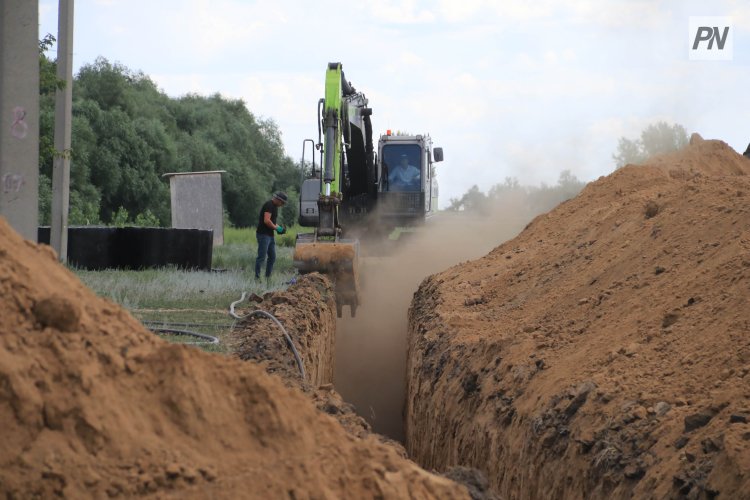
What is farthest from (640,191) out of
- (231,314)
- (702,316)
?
(702,316)

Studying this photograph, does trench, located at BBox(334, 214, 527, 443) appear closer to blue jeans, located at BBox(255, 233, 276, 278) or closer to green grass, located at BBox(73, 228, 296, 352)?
green grass, located at BBox(73, 228, 296, 352)

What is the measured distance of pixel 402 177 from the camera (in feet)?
80.9

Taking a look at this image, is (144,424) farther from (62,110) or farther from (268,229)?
(268,229)

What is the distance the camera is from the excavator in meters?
17.2

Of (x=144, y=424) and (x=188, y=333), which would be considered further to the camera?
(x=188, y=333)

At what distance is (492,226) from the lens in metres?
29.7

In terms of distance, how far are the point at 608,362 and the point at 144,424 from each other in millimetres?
4436

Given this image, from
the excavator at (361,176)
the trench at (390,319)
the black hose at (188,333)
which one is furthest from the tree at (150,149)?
the black hose at (188,333)

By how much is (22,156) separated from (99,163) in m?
32.3

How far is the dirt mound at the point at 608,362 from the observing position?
5977 millimetres

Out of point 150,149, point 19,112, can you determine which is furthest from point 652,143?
point 19,112

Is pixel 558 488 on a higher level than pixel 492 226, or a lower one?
lower

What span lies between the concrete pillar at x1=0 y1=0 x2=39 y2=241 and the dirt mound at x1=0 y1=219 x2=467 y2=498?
9.11 m

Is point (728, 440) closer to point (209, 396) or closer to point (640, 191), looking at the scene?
point (209, 396)
